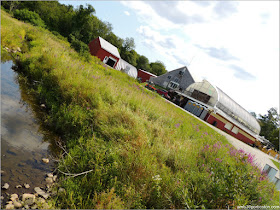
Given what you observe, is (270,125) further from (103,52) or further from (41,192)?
(41,192)

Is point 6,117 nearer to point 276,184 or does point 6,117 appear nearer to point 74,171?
point 74,171

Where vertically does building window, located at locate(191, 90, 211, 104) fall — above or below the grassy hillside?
above

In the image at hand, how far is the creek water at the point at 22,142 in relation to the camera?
3979 millimetres

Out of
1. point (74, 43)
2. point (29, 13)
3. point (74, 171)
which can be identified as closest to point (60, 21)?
point (29, 13)

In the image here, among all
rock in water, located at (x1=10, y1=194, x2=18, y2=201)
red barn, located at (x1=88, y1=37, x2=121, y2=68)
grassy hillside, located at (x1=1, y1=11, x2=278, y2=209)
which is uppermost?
red barn, located at (x1=88, y1=37, x2=121, y2=68)

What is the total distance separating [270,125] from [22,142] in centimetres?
7206

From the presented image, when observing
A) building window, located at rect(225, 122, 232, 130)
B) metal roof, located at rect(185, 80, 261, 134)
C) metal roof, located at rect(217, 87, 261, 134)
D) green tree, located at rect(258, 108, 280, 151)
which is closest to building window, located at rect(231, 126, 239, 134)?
building window, located at rect(225, 122, 232, 130)

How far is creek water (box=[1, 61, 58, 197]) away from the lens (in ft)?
13.1

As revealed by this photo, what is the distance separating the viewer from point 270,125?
58438mm

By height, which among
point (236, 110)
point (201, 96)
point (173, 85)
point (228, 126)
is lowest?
point (228, 126)

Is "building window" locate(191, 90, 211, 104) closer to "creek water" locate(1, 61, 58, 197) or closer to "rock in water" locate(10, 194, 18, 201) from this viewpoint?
"creek water" locate(1, 61, 58, 197)

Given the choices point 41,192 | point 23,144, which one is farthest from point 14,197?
point 23,144

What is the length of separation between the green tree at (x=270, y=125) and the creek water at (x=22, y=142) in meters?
61.1

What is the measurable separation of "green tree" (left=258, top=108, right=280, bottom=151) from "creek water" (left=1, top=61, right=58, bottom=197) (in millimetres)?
61056
